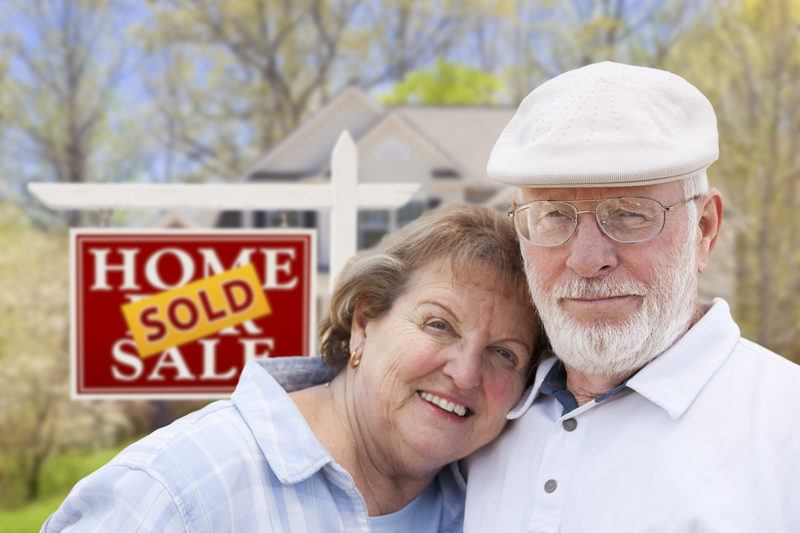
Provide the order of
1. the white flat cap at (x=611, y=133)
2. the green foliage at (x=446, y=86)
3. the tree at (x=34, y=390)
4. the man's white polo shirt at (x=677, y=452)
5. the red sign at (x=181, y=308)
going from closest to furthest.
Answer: the man's white polo shirt at (x=677, y=452) → the white flat cap at (x=611, y=133) → the red sign at (x=181, y=308) → the tree at (x=34, y=390) → the green foliage at (x=446, y=86)

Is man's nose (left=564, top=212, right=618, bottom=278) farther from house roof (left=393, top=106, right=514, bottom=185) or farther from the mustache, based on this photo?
house roof (left=393, top=106, right=514, bottom=185)

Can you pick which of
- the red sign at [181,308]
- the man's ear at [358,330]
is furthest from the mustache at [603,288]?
the red sign at [181,308]

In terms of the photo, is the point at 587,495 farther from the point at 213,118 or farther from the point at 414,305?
the point at 213,118

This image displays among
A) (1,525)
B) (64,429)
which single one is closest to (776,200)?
(64,429)

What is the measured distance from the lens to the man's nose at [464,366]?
2.14 metres

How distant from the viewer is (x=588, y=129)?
1905mm

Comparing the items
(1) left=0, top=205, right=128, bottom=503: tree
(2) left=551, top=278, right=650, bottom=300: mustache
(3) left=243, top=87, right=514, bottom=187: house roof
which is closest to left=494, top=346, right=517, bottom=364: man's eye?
(2) left=551, top=278, right=650, bottom=300: mustache

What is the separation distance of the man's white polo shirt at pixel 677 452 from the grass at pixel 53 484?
14558 millimetres

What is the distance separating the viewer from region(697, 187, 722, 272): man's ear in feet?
6.66

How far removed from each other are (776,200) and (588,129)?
1679 centimetres

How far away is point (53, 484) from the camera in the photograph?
1589cm

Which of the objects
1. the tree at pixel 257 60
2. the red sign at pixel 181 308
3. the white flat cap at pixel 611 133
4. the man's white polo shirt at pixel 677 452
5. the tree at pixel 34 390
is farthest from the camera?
the tree at pixel 257 60

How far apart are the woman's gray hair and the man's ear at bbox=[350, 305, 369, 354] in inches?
0.6

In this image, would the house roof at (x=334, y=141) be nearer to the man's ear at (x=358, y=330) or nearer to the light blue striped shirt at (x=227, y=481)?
the man's ear at (x=358, y=330)
